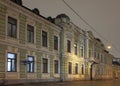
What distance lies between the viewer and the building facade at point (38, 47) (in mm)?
31016

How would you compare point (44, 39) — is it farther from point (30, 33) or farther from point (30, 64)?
point (30, 64)


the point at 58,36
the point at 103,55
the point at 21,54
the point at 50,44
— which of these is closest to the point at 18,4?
the point at 21,54

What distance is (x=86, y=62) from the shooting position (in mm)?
61469

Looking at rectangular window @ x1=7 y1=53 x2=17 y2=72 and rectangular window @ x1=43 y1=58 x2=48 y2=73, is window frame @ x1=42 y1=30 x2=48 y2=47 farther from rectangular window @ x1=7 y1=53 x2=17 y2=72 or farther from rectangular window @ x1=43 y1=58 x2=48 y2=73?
rectangular window @ x1=7 y1=53 x2=17 y2=72

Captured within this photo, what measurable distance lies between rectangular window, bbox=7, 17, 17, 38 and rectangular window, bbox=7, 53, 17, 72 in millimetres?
1945

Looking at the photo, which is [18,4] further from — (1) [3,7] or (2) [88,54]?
(2) [88,54]

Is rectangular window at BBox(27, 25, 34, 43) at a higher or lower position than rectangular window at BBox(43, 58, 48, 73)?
higher

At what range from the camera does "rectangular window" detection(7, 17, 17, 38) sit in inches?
1249

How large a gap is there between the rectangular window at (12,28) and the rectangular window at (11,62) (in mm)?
1945

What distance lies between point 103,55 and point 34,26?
49069 millimetres

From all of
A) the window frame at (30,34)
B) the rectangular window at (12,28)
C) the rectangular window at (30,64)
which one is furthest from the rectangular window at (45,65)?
the rectangular window at (12,28)

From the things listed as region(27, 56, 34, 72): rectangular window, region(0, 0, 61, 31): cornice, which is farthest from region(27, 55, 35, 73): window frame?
region(0, 0, 61, 31): cornice

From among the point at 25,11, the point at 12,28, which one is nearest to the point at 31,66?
the point at 12,28

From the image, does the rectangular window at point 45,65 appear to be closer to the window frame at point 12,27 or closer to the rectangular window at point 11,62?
the rectangular window at point 11,62
